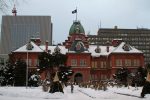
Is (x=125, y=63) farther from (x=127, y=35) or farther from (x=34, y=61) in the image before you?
(x=127, y=35)

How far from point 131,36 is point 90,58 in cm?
8598

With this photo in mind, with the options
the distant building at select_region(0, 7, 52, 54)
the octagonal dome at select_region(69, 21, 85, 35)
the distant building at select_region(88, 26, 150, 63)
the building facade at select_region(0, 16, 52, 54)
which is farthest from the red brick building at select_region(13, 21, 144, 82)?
the distant building at select_region(88, 26, 150, 63)

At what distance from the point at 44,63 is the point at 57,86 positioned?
32.5 metres

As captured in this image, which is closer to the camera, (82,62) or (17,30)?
(82,62)

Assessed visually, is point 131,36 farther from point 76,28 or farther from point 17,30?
point 76,28

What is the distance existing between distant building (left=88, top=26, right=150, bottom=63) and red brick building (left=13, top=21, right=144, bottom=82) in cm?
7154

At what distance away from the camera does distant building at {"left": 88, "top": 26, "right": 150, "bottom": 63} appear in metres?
174

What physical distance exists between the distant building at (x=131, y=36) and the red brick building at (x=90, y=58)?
7154 cm

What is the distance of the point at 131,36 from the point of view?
178 metres

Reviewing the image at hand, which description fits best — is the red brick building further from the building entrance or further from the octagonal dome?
the octagonal dome

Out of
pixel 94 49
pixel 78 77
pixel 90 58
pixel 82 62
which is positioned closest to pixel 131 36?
pixel 94 49

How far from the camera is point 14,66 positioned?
64.8 metres

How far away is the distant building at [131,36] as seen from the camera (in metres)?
174

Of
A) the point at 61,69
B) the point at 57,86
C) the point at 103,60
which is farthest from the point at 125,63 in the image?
the point at 57,86
